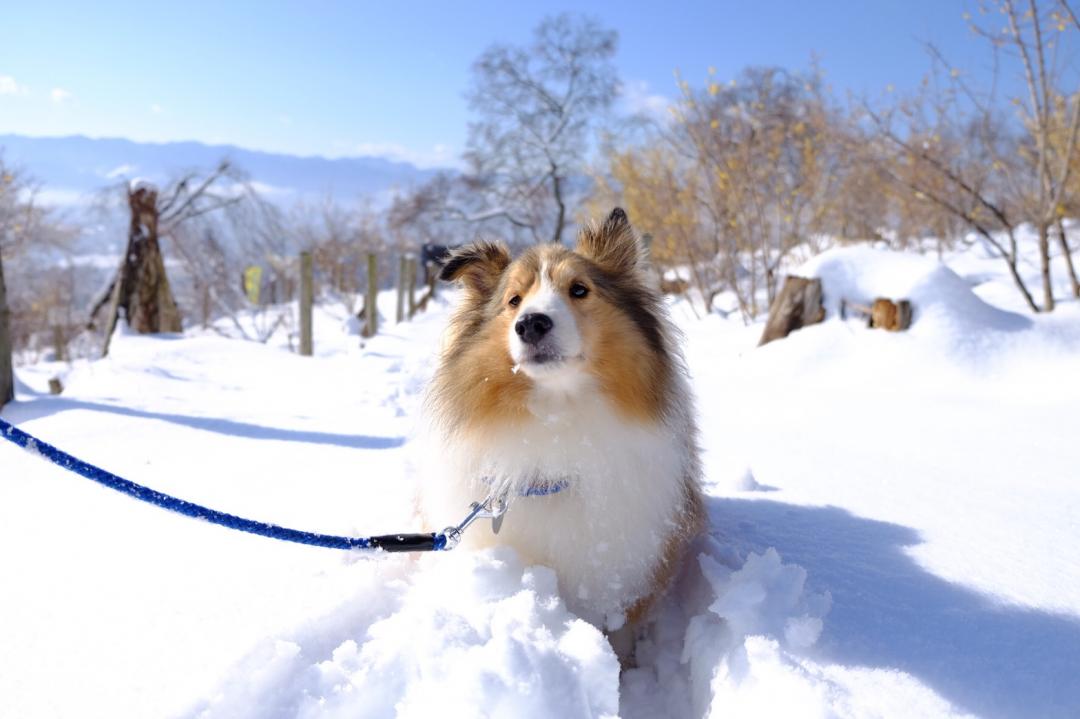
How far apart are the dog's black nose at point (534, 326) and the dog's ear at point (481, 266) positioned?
0.59m

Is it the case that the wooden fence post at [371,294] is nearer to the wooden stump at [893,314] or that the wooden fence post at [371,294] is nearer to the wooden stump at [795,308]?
the wooden stump at [795,308]

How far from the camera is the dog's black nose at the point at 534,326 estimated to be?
1.96 m

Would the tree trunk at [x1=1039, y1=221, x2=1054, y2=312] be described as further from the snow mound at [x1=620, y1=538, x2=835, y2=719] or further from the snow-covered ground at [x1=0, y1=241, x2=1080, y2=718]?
the snow mound at [x1=620, y1=538, x2=835, y2=719]

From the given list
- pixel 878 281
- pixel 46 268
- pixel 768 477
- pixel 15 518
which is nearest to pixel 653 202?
pixel 878 281

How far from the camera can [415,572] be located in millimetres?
2170

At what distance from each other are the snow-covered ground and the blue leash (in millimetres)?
125

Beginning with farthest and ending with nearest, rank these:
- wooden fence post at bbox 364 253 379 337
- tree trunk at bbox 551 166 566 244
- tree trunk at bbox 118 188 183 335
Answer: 1. tree trunk at bbox 551 166 566 244
2. wooden fence post at bbox 364 253 379 337
3. tree trunk at bbox 118 188 183 335

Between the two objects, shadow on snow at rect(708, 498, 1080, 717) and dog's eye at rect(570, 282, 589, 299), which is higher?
dog's eye at rect(570, 282, 589, 299)

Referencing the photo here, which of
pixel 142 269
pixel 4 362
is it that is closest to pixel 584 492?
pixel 4 362

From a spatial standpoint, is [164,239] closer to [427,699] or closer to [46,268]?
[427,699]

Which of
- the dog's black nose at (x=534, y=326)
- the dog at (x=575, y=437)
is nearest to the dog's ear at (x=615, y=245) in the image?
the dog at (x=575, y=437)

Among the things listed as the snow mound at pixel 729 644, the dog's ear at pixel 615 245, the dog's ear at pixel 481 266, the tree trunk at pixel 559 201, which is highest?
the tree trunk at pixel 559 201

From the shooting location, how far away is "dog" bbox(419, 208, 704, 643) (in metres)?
1.97

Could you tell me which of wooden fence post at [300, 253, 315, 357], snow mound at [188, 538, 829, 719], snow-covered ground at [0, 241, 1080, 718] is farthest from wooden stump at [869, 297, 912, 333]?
wooden fence post at [300, 253, 315, 357]
